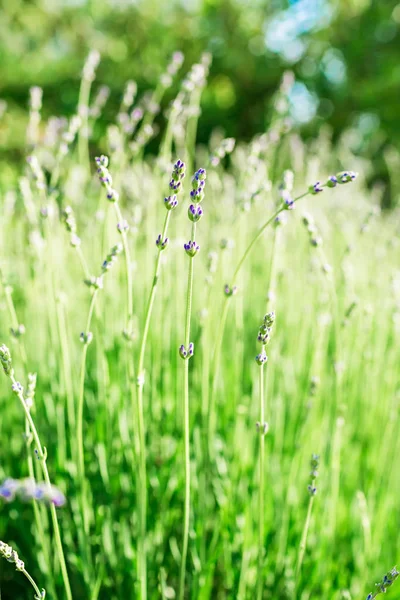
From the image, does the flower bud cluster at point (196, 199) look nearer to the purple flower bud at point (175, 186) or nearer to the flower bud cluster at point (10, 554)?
the purple flower bud at point (175, 186)

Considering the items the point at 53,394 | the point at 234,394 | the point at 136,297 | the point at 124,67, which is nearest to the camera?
the point at 53,394

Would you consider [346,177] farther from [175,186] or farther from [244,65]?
[244,65]

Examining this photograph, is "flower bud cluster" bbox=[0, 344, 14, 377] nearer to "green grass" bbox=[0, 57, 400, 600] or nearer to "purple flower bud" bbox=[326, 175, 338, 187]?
"green grass" bbox=[0, 57, 400, 600]

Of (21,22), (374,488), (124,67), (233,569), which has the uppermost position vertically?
(21,22)

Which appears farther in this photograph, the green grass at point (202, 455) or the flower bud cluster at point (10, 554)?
the green grass at point (202, 455)

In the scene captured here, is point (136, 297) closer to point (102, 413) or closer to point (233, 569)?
point (102, 413)

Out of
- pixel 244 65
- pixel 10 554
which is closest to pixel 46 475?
pixel 10 554

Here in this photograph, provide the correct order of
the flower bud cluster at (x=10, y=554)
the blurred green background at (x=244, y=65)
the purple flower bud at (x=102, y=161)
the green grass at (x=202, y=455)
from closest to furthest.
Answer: the flower bud cluster at (x=10, y=554) < the purple flower bud at (x=102, y=161) < the green grass at (x=202, y=455) < the blurred green background at (x=244, y=65)

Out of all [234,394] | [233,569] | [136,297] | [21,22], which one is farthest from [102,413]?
[21,22]

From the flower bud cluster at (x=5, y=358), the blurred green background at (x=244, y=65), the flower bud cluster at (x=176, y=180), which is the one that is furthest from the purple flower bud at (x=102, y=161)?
the blurred green background at (x=244, y=65)

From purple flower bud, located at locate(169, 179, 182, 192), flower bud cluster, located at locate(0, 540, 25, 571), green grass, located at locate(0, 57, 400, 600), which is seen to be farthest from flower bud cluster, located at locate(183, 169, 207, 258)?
flower bud cluster, located at locate(0, 540, 25, 571)
